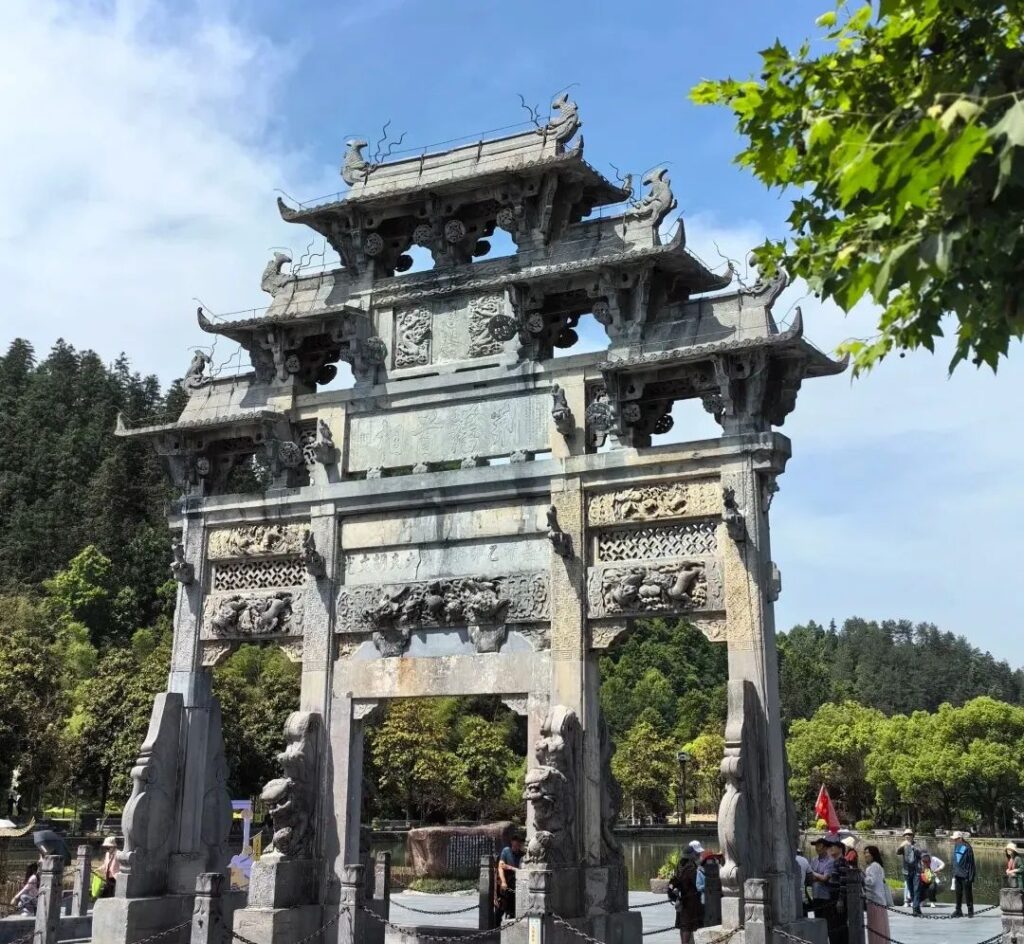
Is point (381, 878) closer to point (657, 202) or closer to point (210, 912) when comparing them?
point (210, 912)

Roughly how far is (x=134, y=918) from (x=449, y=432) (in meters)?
6.79

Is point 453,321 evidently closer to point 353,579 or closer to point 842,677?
point 353,579

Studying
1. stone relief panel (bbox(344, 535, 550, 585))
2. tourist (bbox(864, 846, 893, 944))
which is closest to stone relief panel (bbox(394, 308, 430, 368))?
stone relief panel (bbox(344, 535, 550, 585))

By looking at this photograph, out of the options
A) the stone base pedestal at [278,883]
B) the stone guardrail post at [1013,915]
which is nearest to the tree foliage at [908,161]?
the stone guardrail post at [1013,915]

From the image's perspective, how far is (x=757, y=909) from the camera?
9.75 m

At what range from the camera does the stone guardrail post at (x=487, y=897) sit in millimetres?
14586

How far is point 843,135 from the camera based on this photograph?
196 inches

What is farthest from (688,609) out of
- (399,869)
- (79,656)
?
(79,656)

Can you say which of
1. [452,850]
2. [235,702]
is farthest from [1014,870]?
[235,702]

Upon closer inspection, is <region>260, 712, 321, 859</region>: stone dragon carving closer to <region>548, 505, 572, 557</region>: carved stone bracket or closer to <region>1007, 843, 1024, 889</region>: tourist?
<region>548, 505, 572, 557</region>: carved stone bracket

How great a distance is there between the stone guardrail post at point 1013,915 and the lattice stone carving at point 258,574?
9284 mm

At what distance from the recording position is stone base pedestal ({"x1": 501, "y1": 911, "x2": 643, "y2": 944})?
36.3 feet

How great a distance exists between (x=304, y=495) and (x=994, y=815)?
4394 cm

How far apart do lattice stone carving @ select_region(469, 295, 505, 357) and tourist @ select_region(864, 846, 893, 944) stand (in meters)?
A: 7.62
